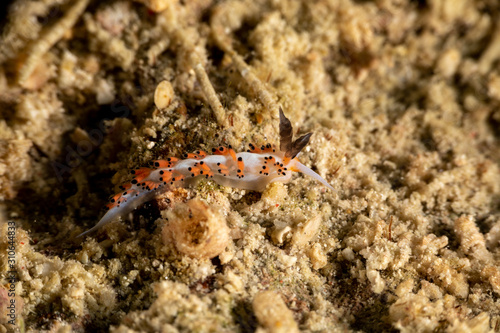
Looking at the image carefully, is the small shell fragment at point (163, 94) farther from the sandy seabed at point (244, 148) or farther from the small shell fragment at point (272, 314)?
the small shell fragment at point (272, 314)

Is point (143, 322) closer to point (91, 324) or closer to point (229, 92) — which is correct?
point (91, 324)

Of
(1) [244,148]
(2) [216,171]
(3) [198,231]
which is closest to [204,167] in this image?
(2) [216,171]

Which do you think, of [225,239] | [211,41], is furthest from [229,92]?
[225,239]

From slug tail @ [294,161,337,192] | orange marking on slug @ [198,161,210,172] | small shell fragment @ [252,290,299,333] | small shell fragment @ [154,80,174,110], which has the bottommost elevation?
small shell fragment @ [252,290,299,333]

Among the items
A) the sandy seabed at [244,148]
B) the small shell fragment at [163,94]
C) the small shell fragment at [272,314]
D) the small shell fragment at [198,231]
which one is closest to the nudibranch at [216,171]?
the sandy seabed at [244,148]

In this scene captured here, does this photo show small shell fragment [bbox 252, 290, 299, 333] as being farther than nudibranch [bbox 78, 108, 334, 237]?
No

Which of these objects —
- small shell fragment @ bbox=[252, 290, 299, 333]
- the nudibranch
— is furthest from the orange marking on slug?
small shell fragment @ bbox=[252, 290, 299, 333]

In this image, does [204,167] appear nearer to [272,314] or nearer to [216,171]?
[216,171]

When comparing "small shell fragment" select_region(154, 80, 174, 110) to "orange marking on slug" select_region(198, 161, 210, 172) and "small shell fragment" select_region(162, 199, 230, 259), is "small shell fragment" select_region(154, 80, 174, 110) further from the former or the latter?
"small shell fragment" select_region(162, 199, 230, 259)
